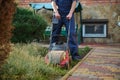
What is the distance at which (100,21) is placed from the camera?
58.7 feet

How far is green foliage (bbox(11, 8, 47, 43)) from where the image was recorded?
34.9 feet

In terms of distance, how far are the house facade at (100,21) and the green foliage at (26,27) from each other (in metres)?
6.91

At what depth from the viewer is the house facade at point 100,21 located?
17844 mm

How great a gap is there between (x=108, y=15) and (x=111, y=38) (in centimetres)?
111

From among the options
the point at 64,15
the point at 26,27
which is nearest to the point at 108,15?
the point at 26,27

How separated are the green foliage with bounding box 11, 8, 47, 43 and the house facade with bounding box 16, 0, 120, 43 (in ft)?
22.7

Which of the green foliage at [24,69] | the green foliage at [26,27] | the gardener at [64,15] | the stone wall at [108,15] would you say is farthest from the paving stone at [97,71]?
the stone wall at [108,15]

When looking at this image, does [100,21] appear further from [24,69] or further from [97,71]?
[24,69]

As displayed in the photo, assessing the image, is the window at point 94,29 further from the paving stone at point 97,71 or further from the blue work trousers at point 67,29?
the paving stone at point 97,71

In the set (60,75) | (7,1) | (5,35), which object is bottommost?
(60,75)

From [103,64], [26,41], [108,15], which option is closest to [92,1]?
[108,15]

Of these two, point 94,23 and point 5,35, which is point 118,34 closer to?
point 94,23

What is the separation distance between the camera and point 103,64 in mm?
8516

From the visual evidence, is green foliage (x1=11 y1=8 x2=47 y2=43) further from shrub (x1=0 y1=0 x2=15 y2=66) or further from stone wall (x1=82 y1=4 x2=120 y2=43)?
stone wall (x1=82 y1=4 x2=120 y2=43)
